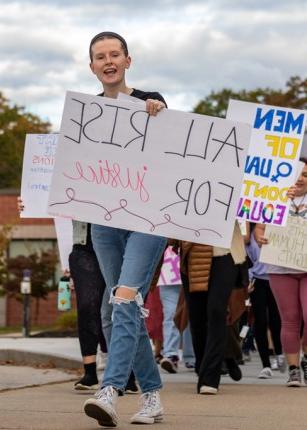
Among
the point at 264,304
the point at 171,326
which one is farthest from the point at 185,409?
the point at 171,326

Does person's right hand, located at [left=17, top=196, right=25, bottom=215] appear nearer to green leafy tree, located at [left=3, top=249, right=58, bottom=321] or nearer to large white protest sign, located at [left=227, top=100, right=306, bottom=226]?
large white protest sign, located at [left=227, top=100, right=306, bottom=226]

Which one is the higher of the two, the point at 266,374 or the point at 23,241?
the point at 266,374

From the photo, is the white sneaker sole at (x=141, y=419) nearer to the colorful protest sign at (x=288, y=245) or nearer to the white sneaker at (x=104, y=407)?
the white sneaker at (x=104, y=407)

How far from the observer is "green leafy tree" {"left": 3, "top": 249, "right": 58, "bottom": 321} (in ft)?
156

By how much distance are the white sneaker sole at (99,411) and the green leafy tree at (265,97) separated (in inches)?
2105

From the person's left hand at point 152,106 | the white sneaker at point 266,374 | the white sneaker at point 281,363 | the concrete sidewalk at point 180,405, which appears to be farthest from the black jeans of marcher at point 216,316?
the white sneaker at point 281,363

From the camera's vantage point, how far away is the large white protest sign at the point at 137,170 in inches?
290

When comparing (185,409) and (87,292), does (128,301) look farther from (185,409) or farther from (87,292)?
(87,292)

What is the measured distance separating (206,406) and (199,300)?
160cm

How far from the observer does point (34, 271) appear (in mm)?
47656

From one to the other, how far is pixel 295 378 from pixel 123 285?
3.95 meters

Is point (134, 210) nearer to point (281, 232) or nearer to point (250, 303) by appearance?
point (281, 232)

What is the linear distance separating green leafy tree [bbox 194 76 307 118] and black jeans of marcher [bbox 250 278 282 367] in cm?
4719

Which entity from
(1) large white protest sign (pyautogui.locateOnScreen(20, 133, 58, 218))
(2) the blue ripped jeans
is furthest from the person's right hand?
(2) the blue ripped jeans
